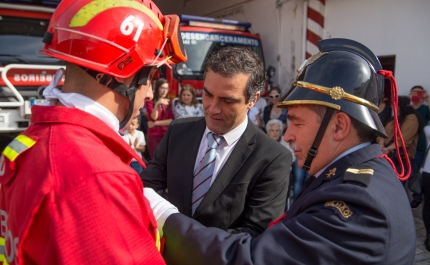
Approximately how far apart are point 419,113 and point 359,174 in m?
5.16

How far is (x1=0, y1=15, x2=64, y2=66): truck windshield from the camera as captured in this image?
224 inches

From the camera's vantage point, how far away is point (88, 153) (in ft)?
3.54

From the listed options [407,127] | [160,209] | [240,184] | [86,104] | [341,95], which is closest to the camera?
[86,104]

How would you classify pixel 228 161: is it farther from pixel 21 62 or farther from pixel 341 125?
pixel 21 62

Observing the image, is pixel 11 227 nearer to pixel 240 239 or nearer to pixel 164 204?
pixel 164 204

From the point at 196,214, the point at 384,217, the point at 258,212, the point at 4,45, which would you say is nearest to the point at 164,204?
the point at 196,214

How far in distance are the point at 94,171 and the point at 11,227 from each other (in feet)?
1.05

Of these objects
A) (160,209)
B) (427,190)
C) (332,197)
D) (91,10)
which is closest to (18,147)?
(91,10)

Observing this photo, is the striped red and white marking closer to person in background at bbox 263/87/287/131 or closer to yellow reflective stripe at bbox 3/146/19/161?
person in background at bbox 263/87/287/131

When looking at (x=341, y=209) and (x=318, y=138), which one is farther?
(x=318, y=138)

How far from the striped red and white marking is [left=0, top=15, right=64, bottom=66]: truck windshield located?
501 cm

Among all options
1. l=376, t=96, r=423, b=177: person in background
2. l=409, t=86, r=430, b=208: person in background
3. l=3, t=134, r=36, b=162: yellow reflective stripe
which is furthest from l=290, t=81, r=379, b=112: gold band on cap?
l=409, t=86, r=430, b=208: person in background

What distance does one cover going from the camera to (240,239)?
1.46 metres

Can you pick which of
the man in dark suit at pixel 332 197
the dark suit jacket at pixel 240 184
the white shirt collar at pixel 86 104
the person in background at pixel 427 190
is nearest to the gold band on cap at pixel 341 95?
the man in dark suit at pixel 332 197
